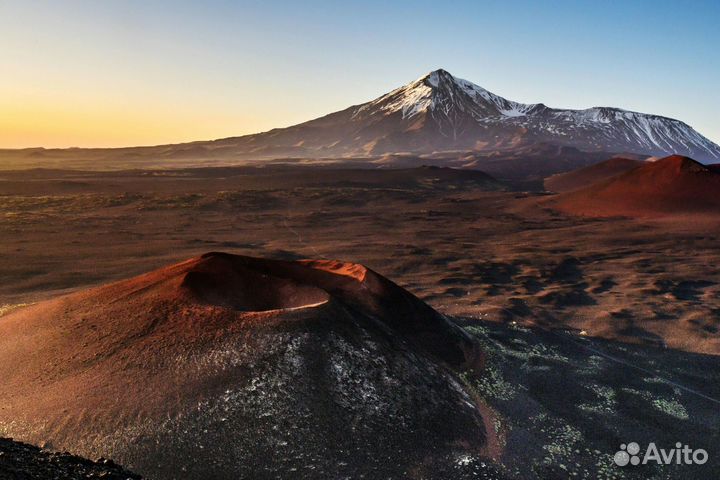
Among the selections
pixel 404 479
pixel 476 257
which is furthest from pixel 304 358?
pixel 476 257

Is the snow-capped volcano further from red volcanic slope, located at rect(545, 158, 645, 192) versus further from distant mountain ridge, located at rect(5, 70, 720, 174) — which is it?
red volcanic slope, located at rect(545, 158, 645, 192)

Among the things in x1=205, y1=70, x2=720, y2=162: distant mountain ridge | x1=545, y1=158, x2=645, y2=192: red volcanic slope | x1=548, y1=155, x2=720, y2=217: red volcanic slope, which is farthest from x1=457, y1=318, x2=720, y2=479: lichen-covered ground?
x1=205, y1=70, x2=720, y2=162: distant mountain ridge

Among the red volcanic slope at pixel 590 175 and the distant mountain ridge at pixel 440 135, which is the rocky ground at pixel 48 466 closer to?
the red volcanic slope at pixel 590 175

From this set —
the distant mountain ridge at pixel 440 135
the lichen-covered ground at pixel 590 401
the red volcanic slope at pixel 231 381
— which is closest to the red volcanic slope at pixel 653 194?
the lichen-covered ground at pixel 590 401

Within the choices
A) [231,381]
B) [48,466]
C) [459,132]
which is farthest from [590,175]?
[459,132]

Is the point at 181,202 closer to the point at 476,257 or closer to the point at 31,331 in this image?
the point at 476,257

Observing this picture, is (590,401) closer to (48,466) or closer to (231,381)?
(231,381)
